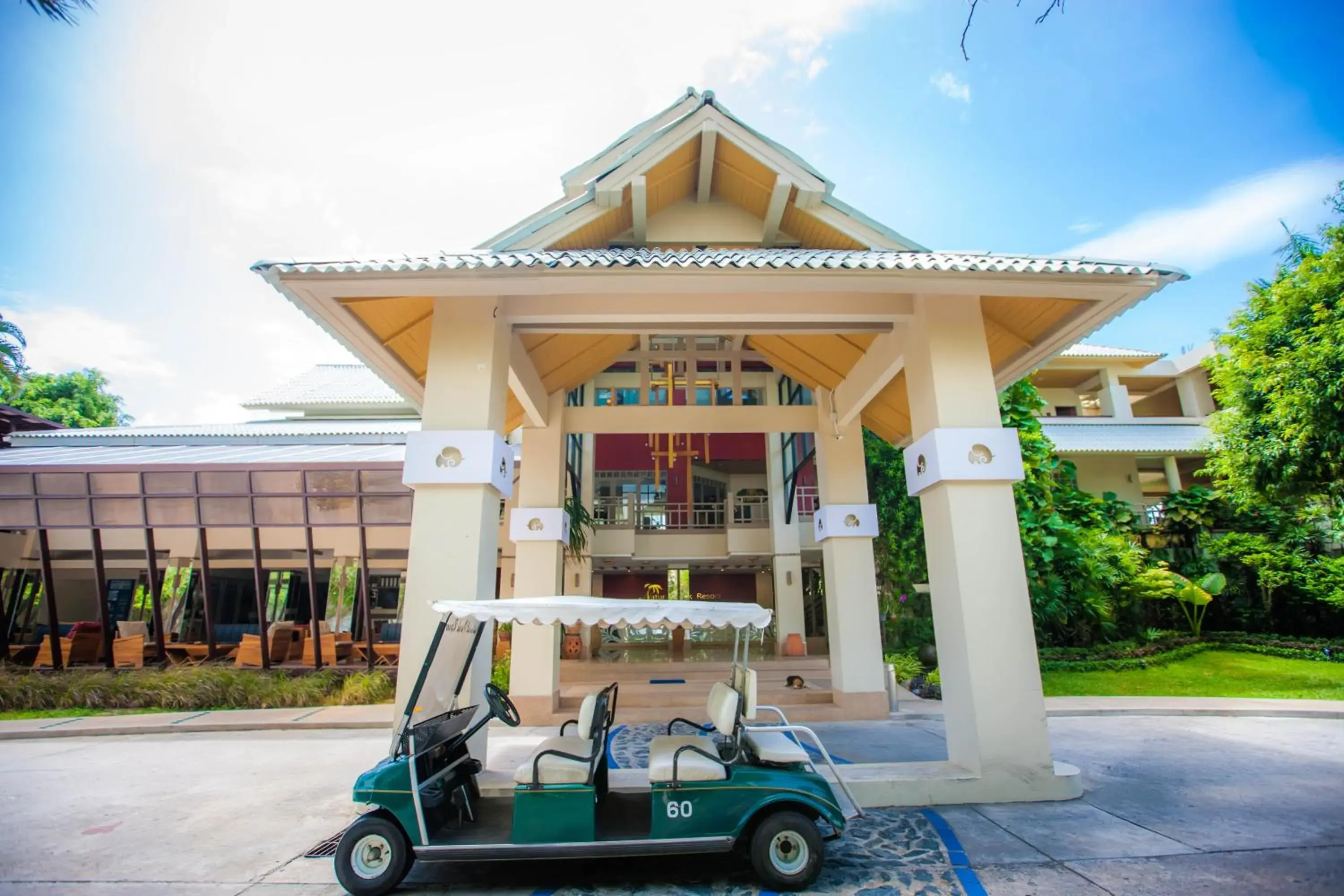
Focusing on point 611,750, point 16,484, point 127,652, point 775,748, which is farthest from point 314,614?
point 775,748

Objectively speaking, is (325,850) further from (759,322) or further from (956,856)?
(759,322)

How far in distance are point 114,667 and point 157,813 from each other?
944 cm

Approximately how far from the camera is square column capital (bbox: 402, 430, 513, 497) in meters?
5.40

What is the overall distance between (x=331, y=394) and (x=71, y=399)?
18162 mm

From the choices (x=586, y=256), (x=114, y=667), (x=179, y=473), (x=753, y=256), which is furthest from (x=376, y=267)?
(x=114, y=667)

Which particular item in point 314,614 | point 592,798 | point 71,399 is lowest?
point 592,798

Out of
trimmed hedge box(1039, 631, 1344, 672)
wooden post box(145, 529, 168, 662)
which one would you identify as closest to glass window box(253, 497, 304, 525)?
wooden post box(145, 529, 168, 662)

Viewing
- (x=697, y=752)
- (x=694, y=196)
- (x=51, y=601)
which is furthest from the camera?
(x=51, y=601)

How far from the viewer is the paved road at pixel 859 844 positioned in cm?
380

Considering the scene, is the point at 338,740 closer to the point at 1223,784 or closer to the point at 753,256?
the point at 753,256

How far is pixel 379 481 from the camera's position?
1228cm

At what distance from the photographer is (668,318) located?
21.3 feet

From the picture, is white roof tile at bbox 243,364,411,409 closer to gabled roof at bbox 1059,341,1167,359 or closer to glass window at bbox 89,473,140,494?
glass window at bbox 89,473,140,494

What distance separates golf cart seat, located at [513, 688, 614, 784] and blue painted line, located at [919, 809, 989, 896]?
88.1 inches
